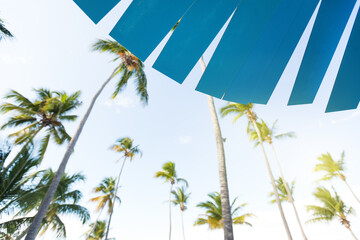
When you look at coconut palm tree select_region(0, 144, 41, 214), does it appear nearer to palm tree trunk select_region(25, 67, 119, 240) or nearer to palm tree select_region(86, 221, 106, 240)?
palm tree trunk select_region(25, 67, 119, 240)

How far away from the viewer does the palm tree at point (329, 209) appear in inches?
720

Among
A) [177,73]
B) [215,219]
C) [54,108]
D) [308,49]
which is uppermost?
[54,108]

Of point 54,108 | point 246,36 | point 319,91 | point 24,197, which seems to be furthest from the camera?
point 54,108

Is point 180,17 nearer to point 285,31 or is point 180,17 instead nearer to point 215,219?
point 285,31

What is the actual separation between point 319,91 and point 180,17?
1195 millimetres

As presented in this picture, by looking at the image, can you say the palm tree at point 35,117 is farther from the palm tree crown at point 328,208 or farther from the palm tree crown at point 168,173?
the palm tree crown at point 328,208

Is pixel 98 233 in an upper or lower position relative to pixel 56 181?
upper

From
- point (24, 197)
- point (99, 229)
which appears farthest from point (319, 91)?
point (99, 229)

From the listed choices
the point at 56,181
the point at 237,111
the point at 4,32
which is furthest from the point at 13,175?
the point at 237,111

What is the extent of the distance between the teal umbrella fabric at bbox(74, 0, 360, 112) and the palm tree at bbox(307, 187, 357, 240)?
23573 millimetres

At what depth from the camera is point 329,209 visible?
1878cm

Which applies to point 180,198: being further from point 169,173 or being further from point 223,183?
point 223,183

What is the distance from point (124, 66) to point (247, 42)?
37.3ft

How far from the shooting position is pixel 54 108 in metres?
10.7
